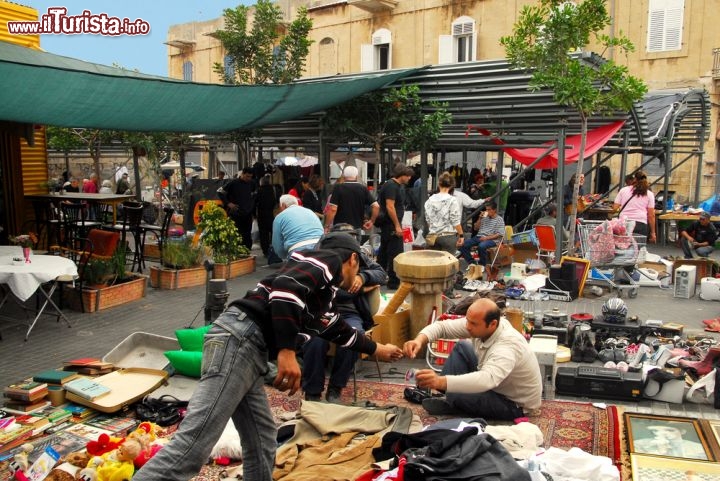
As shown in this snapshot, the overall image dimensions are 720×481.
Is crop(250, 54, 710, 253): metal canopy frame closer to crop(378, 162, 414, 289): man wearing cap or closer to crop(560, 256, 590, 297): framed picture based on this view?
crop(560, 256, 590, 297): framed picture

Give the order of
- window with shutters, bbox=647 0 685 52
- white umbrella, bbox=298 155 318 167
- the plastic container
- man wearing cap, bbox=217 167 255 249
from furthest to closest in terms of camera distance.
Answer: window with shutters, bbox=647 0 685 52 < white umbrella, bbox=298 155 318 167 < man wearing cap, bbox=217 167 255 249 < the plastic container

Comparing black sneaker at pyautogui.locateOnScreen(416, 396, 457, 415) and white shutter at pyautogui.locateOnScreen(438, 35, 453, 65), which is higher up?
white shutter at pyautogui.locateOnScreen(438, 35, 453, 65)

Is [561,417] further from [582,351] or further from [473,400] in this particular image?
[582,351]

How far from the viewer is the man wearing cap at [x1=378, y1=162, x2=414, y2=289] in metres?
9.25

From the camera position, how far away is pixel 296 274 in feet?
10.6

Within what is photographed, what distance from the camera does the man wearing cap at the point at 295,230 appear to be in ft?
22.8

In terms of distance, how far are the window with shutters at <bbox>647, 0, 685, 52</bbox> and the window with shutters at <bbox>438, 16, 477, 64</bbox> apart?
6341 mm

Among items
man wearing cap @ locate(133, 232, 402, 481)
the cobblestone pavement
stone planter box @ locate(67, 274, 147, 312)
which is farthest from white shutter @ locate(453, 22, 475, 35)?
man wearing cap @ locate(133, 232, 402, 481)

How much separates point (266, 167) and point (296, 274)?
13.0 m

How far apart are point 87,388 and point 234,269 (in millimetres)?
5514

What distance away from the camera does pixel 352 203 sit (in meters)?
9.41

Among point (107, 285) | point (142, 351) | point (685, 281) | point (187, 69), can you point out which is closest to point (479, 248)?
point (685, 281)

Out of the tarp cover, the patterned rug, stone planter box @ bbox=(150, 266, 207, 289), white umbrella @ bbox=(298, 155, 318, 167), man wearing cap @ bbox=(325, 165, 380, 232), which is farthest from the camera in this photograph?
white umbrella @ bbox=(298, 155, 318, 167)

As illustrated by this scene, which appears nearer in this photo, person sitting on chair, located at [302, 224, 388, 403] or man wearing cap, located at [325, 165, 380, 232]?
person sitting on chair, located at [302, 224, 388, 403]
